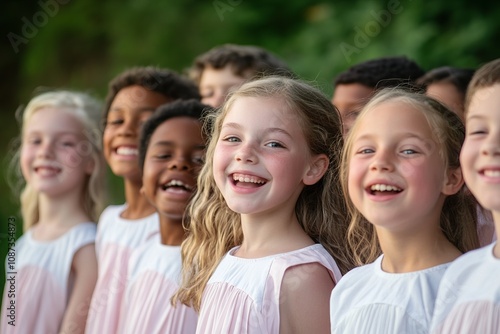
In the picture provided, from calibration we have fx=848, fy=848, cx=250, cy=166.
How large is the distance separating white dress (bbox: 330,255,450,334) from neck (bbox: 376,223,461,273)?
1.3 inches

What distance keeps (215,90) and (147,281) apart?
160 centimetres

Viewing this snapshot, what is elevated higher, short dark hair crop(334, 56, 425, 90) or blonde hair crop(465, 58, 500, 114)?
short dark hair crop(334, 56, 425, 90)

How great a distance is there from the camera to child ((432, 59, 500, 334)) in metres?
2.16

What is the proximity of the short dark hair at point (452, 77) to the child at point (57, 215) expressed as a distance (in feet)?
5.84

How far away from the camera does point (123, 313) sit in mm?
3752

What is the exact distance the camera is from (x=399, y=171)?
8.00 feet

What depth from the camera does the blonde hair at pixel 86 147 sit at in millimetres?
4461

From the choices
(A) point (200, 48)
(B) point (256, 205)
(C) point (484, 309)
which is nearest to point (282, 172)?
(B) point (256, 205)

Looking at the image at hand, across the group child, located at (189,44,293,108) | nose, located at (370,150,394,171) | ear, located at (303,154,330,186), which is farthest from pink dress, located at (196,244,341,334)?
child, located at (189,44,293,108)

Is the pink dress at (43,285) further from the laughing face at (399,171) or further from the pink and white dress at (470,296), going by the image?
the pink and white dress at (470,296)

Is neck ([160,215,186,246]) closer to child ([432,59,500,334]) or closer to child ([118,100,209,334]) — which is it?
child ([118,100,209,334])

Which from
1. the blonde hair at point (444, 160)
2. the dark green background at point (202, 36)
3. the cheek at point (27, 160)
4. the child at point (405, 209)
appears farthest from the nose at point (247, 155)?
the dark green background at point (202, 36)

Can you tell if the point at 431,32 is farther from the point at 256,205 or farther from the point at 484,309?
the point at 484,309

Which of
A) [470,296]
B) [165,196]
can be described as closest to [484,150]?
[470,296]
